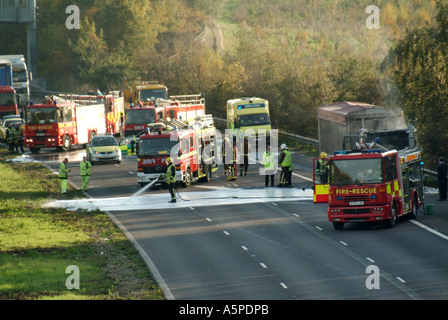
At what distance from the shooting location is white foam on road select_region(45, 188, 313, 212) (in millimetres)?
32031

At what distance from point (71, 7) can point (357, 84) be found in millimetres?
48800

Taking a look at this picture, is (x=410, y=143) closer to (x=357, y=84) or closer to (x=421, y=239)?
(x=421, y=239)

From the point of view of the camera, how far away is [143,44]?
294 ft

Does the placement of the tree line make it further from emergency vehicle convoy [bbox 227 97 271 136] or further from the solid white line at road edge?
the solid white line at road edge

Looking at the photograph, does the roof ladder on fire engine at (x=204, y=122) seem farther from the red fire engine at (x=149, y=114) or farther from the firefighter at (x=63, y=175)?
the red fire engine at (x=149, y=114)

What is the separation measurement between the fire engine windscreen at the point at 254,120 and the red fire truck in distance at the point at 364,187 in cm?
Answer: 2367

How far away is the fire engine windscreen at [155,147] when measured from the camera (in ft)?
117

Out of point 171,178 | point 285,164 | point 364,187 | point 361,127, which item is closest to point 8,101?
point 361,127

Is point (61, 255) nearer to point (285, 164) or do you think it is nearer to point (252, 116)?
point (285, 164)

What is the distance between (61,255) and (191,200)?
32.2 feet

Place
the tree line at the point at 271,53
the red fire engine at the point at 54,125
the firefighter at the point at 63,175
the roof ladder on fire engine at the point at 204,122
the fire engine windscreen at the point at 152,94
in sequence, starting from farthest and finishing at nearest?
the fire engine windscreen at the point at 152,94, the red fire engine at the point at 54,125, the tree line at the point at 271,53, the roof ladder on fire engine at the point at 204,122, the firefighter at the point at 63,175

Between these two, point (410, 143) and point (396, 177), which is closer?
point (396, 177)

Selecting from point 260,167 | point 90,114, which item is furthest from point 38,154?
point 260,167

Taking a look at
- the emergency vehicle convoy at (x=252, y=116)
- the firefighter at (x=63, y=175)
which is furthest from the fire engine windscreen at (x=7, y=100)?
the firefighter at (x=63, y=175)
